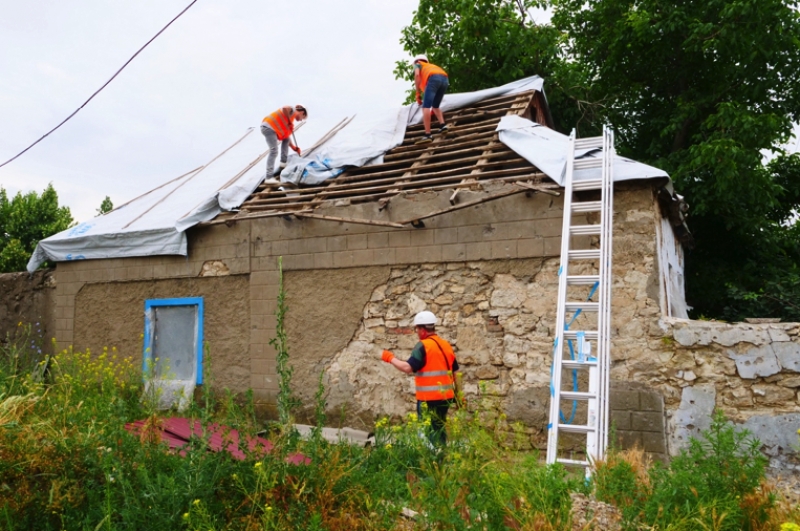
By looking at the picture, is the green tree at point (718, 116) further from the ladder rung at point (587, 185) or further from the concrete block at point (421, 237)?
the concrete block at point (421, 237)

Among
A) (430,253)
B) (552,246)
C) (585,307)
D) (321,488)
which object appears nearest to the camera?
(321,488)

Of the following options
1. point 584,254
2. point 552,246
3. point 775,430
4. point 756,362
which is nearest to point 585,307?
point 584,254

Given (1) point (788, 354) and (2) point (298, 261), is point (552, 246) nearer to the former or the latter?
(1) point (788, 354)

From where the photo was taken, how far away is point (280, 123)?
9102 millimetres

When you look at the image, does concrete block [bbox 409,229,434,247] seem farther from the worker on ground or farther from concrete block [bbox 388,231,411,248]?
the worker on ground

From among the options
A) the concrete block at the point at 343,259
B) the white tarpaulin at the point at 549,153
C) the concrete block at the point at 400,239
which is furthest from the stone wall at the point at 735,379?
the concrete block at the point at 343,259

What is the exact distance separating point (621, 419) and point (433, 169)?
350 centimetres

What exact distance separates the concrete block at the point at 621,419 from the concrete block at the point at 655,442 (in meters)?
0.16

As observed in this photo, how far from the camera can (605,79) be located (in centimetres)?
1417

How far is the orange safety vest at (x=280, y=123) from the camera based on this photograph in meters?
9.02

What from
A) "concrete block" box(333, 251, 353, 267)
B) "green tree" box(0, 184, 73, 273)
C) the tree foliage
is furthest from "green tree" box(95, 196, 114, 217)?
"concrete block" box(333, 251, 353, 267)

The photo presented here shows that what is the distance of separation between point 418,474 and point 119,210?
736 cm

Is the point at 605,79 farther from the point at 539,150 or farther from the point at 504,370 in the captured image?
the point at 504,370

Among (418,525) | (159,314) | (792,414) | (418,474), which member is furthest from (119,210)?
(792,414)
